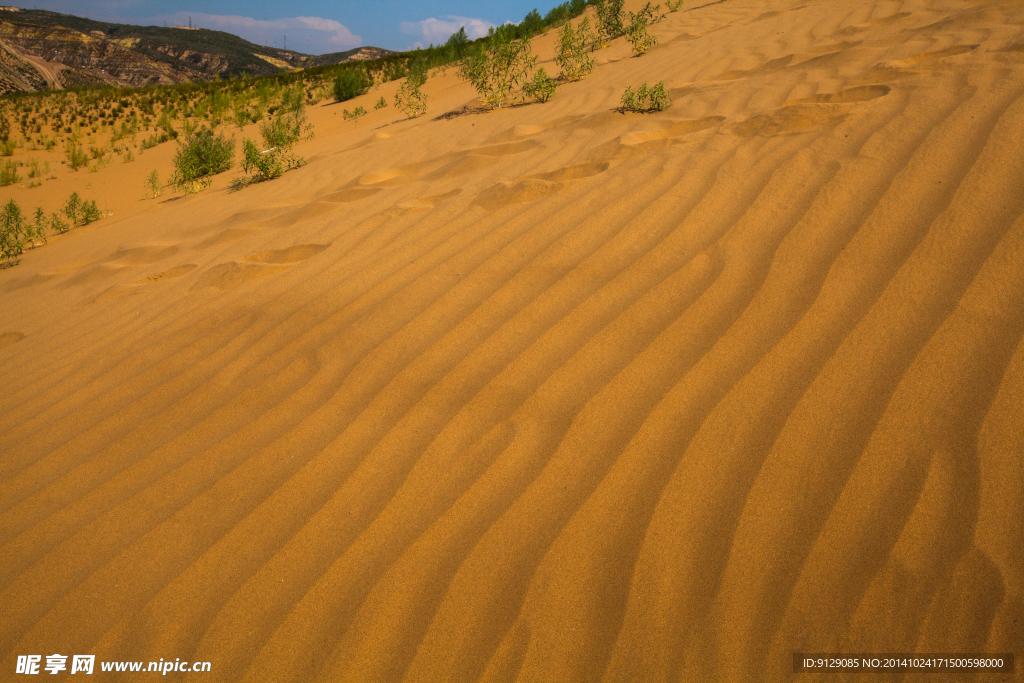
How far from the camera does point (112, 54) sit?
42125 mm

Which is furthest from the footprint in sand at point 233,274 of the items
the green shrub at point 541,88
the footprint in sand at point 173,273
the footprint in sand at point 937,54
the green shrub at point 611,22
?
the green shrub at point 611,22

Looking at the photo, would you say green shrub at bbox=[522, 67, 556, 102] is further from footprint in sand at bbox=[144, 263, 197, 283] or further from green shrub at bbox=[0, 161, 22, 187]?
green shrub at bbox=[0, 161, 22, 187]

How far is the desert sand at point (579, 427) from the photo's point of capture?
1101mm

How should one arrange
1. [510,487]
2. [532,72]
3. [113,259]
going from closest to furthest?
[510,487]
[113,259]
[532,72]

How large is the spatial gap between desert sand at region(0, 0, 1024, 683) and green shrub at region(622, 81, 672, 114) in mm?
959

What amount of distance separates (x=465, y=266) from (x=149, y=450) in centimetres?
127

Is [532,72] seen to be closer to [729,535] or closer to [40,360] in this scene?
[40,360]

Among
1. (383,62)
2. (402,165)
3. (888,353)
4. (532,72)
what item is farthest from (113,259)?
(383,62)

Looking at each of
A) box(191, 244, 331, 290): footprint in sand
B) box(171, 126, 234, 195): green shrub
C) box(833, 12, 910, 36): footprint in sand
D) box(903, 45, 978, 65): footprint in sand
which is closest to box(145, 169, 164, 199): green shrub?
box(171, 126, 234, 195): green shrub

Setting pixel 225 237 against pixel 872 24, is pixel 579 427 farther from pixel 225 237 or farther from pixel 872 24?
pixel 872 24

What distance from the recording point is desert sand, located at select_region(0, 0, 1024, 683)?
1101 millimetres

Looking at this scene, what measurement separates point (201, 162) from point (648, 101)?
18.5 ft

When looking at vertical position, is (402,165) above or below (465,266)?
above

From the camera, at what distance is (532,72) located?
7262 millimetres
